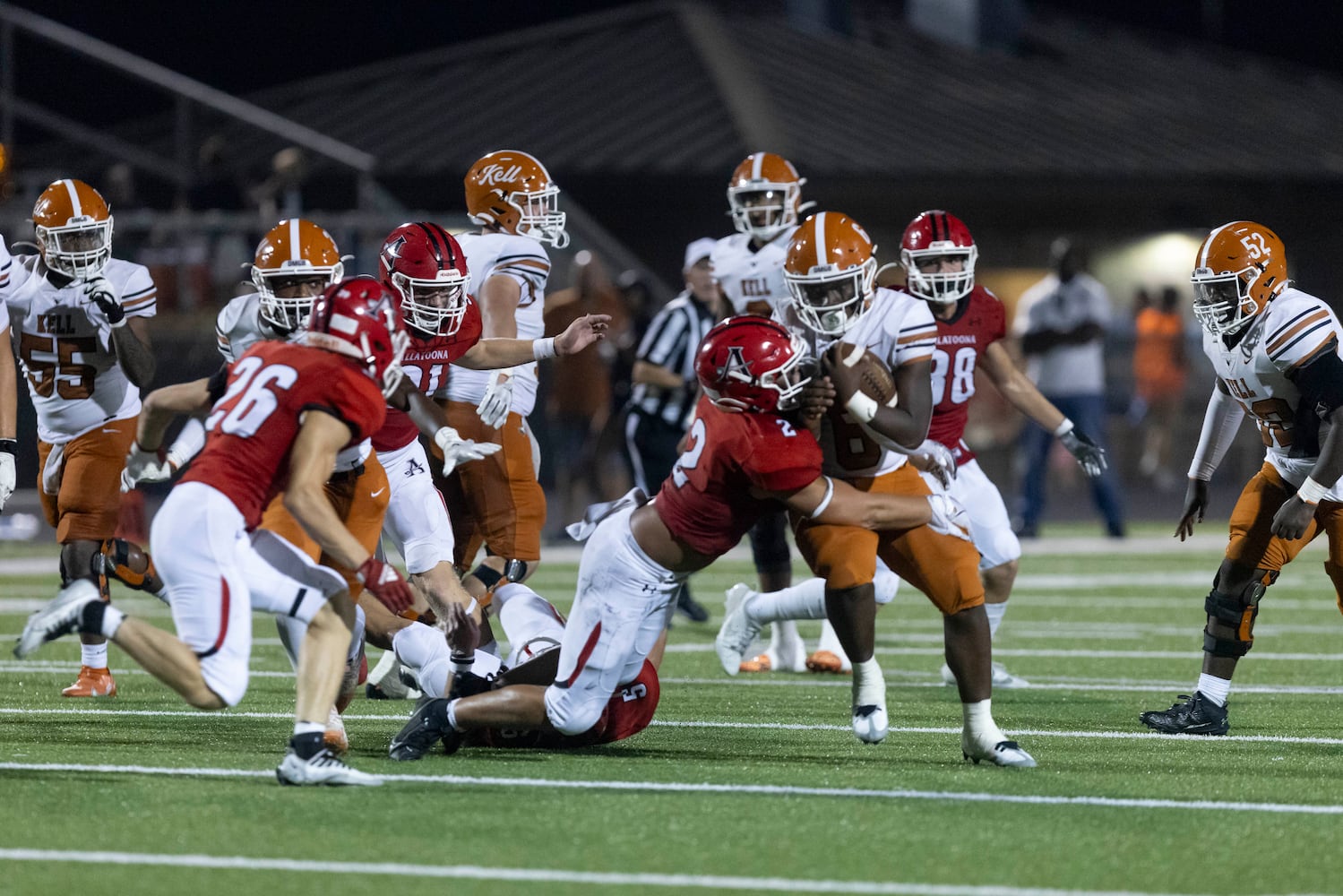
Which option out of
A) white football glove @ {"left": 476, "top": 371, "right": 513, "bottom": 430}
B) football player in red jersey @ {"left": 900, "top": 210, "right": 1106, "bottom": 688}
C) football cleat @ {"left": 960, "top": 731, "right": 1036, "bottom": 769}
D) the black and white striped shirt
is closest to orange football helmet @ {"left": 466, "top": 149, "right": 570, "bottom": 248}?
white football glove @ {"left": 476, "top": 371, "right": 513, "bottom": 430}

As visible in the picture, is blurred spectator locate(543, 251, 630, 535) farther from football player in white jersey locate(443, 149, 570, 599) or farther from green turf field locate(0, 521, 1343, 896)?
green turf field locate(0, 521, 1343, 896)

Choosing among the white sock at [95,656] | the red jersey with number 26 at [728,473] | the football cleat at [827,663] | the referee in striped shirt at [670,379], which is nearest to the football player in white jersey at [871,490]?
the red jersey with number 26 at [728,473]

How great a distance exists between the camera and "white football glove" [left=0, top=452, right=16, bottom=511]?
694cm

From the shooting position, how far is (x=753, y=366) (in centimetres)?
535

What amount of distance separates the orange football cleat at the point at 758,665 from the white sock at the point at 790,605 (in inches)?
40.5

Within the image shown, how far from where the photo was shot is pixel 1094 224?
22.4 m

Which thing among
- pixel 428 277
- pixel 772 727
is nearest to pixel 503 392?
pixel 428 277

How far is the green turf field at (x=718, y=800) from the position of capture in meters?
4.22

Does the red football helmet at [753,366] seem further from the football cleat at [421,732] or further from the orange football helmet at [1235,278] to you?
the orange football helmet at [1235,278]

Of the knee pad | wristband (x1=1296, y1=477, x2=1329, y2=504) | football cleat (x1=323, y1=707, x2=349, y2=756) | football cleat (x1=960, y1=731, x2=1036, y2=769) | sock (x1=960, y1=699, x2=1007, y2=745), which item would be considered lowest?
football cleat (x1=323, y1=707, x2=349, y2=756)

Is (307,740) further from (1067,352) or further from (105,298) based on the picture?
(1067,352)

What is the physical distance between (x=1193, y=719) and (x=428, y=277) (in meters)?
2.86

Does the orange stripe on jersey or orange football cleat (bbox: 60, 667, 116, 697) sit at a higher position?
the orange stripe on jersey

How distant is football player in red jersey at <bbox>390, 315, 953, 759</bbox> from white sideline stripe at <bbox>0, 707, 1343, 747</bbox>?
0.80 meters
